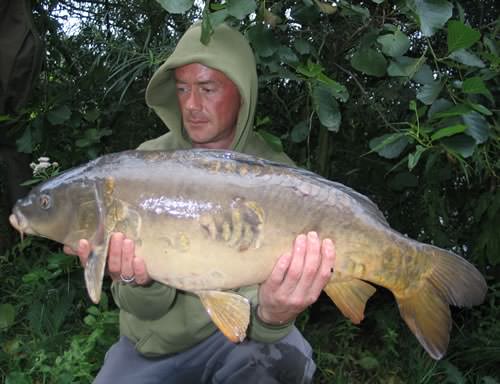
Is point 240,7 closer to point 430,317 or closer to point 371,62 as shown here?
point 371,62

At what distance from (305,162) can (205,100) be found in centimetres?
94

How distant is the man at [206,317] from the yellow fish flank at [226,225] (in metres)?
0.20

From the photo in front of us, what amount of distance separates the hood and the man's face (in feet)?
0.09

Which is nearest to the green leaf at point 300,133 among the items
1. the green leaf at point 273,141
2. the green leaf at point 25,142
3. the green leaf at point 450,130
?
the green leaf at point 273,141

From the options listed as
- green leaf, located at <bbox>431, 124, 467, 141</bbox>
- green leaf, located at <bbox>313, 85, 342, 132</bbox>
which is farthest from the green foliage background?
green leaf, located at <bbox>431, 124, 467, 141</bbox>

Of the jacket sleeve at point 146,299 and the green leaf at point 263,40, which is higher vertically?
the green leaf at point 263,40

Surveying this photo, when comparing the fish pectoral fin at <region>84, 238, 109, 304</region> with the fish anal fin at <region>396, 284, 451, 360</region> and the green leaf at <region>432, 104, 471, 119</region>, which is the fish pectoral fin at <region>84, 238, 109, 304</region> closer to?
the fish anal fin at <region>396, 284, 451, 360</region>

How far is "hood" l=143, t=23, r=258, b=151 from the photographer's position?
67.6 inches

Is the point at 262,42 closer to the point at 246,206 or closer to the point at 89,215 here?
the point at 246,206

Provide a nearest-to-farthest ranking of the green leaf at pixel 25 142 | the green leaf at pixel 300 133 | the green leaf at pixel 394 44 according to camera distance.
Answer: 1. the green leaf at pixel 394 44
2. the green leaf at pixel 300 133
3. the green leaf at pixel 25 142

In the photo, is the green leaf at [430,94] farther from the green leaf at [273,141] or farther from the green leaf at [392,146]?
the green leaf at [273,141]

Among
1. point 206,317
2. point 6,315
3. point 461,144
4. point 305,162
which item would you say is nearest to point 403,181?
point 305,162

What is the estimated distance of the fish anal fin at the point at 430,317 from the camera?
4.52ft

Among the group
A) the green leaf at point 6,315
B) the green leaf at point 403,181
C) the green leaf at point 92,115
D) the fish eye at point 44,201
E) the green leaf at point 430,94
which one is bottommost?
the green leaf at point 6,315
